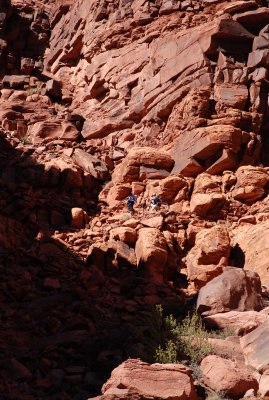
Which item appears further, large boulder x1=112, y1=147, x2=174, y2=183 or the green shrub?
large boulder x1=112, y1=147, x2=174, y2=183

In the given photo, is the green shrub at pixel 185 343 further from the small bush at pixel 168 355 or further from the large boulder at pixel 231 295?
the large boulder at pixel 231 295

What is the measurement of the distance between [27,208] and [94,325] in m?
6.47

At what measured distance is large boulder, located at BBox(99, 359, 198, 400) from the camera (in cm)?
766

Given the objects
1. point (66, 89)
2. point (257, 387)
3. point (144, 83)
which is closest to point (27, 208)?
point (144, 83)

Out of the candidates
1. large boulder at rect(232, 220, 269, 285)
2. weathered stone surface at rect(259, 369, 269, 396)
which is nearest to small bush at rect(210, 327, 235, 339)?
weathered stone surface at rect(259, 369, 269, 396)

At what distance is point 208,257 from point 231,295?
12.5 ft

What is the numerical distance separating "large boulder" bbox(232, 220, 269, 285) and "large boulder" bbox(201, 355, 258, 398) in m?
5.66

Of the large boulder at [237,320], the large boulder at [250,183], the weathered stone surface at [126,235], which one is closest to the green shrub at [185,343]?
the large boulder at [237,320]

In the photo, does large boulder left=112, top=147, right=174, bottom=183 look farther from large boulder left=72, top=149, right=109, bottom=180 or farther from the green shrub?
the green shrub

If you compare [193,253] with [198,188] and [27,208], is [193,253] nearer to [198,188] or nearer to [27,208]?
[198,188]

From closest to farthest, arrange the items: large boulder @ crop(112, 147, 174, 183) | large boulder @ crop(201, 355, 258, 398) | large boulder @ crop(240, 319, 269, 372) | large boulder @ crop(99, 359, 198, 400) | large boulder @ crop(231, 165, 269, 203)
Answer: large boulder @ crop(99, 359, 198, 400) → large boulder @ crop(201, 355, 258, 398) → large boulder @ crop(240, 319, 269, 372) → large boulder @ crop(231, 165, 269, 203) → large boulder @ crop(112, 147, 174, 183)

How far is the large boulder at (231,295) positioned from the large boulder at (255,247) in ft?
7.25

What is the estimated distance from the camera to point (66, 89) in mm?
29125

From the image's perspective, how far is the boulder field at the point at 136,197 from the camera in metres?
9.84
